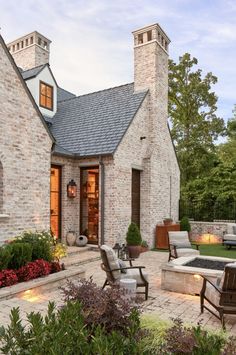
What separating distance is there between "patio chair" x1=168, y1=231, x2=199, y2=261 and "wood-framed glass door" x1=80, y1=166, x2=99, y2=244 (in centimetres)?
327

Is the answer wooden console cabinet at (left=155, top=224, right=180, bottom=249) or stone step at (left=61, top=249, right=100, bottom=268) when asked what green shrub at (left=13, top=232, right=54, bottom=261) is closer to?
stone step at (left=61, top=249, right=100, bottom=268)

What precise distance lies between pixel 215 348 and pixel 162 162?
481 inches

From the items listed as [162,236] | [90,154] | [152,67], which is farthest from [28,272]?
[152,67]

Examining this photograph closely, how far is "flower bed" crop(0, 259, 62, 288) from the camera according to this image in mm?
6232

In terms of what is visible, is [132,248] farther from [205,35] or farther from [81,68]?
[81,68]

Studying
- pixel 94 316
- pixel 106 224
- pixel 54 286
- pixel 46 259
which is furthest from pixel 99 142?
pixel 94 316

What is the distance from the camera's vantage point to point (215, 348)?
253cm

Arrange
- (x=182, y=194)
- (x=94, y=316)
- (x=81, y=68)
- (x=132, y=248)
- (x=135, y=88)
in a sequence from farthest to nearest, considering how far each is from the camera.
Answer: (x=81, y=68) < (x=182, y=194) < (x=135, y=88) < (x=132, y=248) < (x=94, y=316)

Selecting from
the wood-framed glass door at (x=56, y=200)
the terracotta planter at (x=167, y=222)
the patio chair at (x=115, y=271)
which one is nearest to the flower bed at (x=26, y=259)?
the patio chair at (x=115, y=271)

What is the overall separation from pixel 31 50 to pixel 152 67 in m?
7.56

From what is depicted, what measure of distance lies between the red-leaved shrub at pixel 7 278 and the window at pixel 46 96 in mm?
9515

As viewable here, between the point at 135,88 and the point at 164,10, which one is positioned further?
the point at 135,88

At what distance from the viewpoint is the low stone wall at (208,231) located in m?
15.5

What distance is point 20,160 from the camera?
835cm
